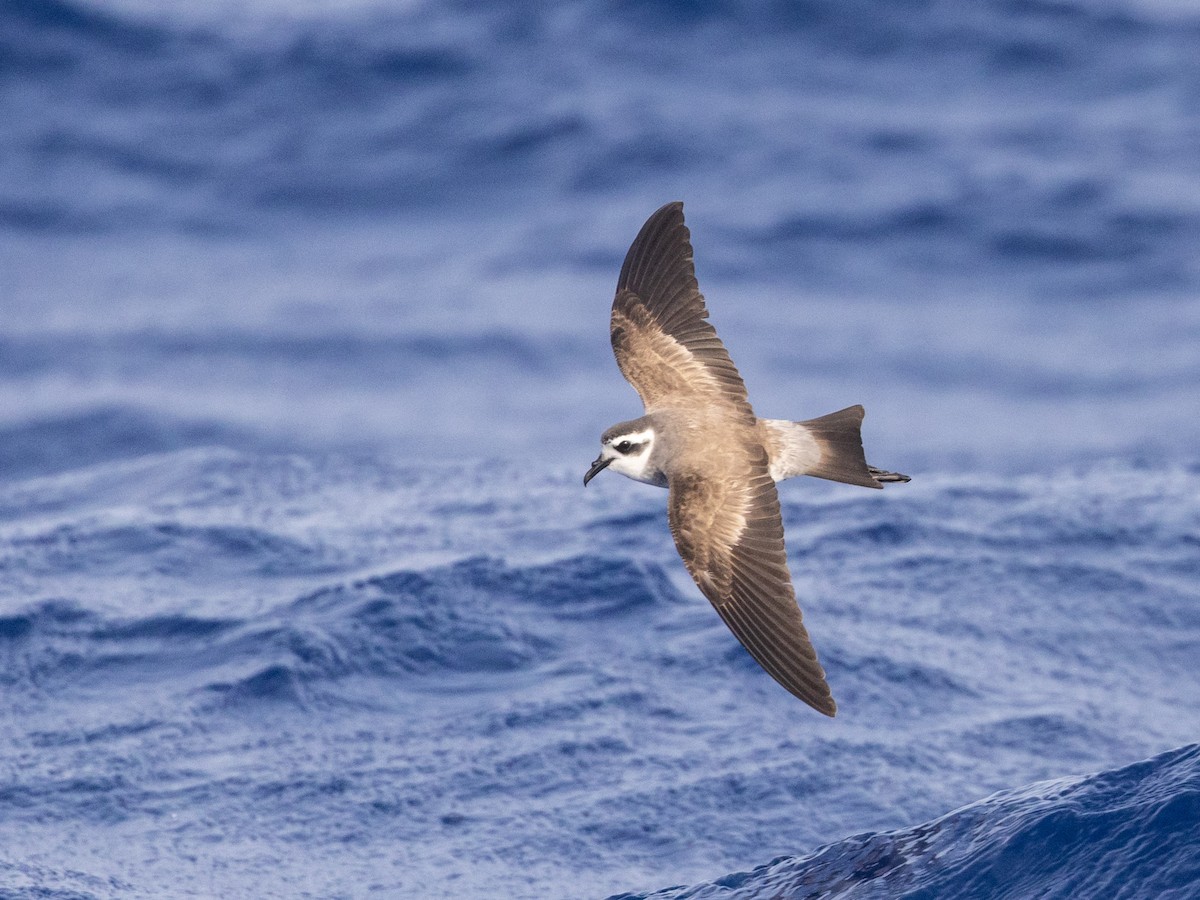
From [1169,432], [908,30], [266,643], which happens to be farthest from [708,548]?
[908,30]

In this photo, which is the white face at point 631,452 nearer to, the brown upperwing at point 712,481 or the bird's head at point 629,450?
the bird's head at point 629,450

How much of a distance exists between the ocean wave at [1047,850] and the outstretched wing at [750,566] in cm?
77

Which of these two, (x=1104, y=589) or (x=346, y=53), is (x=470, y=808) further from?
(x=346, y=53)

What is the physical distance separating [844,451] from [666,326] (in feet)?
3.96

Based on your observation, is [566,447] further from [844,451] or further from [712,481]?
[712,481]

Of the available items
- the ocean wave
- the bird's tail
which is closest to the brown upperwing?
the bird's tail

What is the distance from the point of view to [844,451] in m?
6.88

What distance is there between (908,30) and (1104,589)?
7.80 meters

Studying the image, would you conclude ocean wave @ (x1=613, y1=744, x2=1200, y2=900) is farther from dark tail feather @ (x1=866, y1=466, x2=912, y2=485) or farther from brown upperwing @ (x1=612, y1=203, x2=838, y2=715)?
dark tail feather @ (x1=866, y1=466, x2=912, y2=485)

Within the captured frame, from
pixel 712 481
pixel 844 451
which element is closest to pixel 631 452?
pixel 712 481

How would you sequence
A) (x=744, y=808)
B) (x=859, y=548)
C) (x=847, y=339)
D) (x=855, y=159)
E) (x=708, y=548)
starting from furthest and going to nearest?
1. (x=855, y=159)
2. (x=847, y=339)
3. (x=859, y=548)
4. (x=744, y=808)
5. (x=708, y=548)

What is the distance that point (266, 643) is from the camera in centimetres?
978

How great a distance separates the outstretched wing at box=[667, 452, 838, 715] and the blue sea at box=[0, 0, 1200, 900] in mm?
1083

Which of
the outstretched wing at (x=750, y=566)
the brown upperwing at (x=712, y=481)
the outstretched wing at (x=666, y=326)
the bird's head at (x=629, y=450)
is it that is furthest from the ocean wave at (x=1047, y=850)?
the outstretched wing at (x=666, y=326)
